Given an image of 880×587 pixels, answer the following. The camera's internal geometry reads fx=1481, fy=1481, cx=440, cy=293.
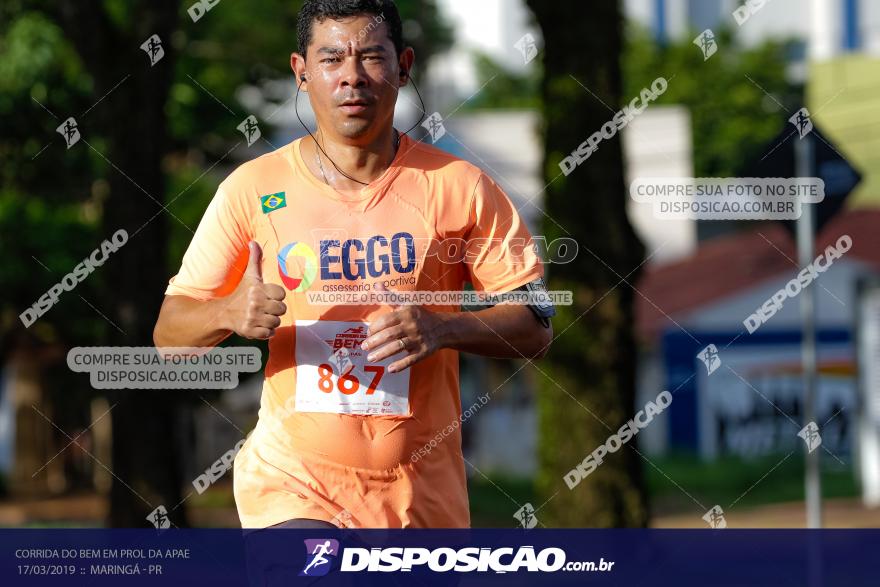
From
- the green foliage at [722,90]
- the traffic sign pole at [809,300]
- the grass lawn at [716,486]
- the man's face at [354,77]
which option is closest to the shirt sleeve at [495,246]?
the man's face at [354,77]

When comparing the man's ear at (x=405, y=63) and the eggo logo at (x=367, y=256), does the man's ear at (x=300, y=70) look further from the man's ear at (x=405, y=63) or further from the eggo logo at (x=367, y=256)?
the eggo logo at (x=367, y=256)

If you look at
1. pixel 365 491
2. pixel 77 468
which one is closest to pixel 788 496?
pixel 77 468

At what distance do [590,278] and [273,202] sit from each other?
4.85 m

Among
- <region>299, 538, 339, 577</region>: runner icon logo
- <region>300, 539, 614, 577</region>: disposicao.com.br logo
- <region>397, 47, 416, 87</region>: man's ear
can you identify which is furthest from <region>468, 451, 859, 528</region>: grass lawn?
<region>397, 47, 416, 87</region>: man's ear

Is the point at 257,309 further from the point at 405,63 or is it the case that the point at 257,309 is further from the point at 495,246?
the point at 405,63

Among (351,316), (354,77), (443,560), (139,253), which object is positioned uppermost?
(139,253)

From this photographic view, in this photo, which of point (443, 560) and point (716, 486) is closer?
point (443, 560)

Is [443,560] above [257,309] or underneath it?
underneath

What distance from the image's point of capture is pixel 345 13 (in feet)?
12.5

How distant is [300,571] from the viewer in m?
3.74

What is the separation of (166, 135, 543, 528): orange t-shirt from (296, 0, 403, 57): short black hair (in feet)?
1.10

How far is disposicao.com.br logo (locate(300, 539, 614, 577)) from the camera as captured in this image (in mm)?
3781

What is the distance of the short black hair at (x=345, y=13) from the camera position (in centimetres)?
380

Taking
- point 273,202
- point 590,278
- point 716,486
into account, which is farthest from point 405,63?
point 716,486
